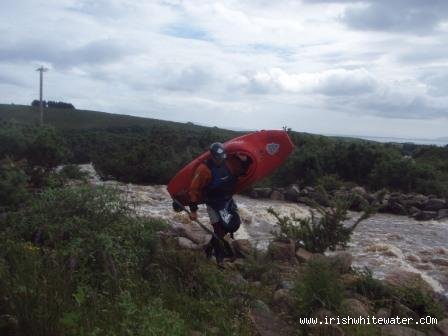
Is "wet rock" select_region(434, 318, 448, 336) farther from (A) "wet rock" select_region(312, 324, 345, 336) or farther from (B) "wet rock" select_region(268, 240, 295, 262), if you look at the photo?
(B) "wet rock" select_region(268, 240, 295, 262)

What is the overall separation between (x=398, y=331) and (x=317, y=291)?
758 millimetres

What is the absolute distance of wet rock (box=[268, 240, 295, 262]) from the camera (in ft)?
25.8

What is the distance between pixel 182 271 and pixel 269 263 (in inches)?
60.5

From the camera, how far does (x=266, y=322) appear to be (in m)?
5.48

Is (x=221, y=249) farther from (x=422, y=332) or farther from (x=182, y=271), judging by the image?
(x=422, y=332)

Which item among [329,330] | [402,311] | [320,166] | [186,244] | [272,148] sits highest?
[272,148]

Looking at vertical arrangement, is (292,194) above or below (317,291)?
below

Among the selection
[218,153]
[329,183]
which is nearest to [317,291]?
[218,153]

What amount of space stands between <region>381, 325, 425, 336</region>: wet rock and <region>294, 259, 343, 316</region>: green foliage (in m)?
0.45

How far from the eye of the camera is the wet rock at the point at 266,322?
528 centimetres

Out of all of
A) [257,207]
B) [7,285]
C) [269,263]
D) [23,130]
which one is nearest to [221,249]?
[269,263]

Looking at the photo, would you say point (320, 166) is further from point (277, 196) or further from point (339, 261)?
point (339, 261)

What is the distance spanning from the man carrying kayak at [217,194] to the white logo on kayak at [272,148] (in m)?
0.58

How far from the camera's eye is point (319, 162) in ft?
57.7
